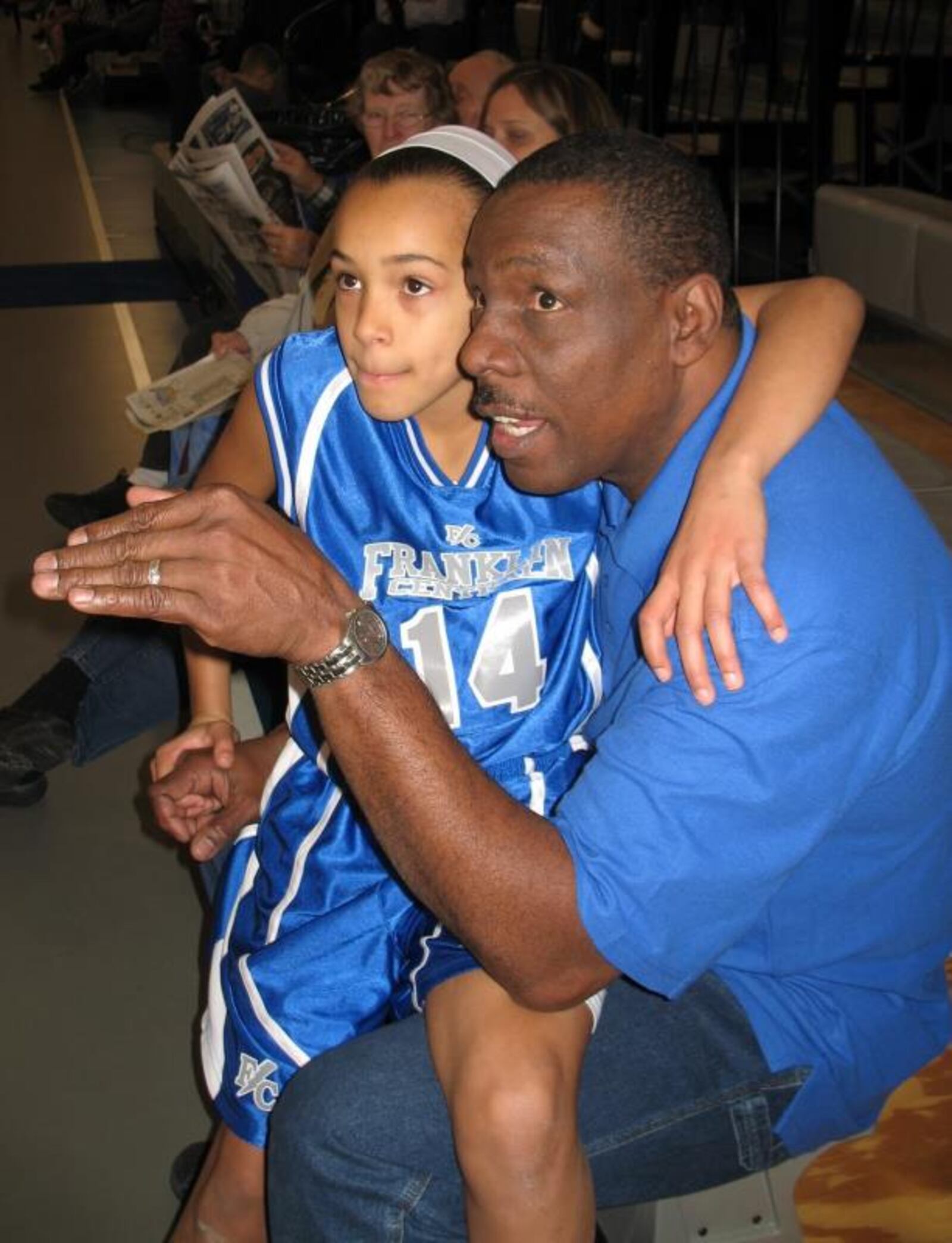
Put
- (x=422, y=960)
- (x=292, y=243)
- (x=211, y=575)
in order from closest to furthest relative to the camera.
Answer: (x=211, y=575), (x=422, y=960), (x=292, y=243)

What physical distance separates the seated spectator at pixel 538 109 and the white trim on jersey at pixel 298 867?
159 centimetres

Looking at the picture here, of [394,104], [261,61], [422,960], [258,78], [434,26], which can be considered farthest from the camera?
[434,26]

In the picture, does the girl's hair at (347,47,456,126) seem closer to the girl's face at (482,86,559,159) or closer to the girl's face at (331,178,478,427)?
the girl's face at (482,86,559,159)

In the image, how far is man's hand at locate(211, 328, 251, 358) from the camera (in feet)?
11.3

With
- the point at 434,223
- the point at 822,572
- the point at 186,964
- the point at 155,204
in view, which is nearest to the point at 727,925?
the point at 822,572

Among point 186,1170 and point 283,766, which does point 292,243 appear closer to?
point 283,766

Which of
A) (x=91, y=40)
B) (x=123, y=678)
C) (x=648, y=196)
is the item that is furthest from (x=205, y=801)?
(x=91, y=40)

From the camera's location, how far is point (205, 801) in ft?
6.37

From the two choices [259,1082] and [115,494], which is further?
[115,494]

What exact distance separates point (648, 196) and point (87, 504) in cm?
315

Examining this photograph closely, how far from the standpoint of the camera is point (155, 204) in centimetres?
984

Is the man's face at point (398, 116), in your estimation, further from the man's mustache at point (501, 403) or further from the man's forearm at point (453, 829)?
the man's forearm at point (453, 829)

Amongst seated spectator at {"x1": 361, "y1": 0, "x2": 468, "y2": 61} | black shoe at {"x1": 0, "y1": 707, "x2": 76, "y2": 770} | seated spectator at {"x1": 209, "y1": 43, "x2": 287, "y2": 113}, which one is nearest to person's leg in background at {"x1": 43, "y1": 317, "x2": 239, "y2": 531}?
black shoe at {"x1": 0, "y1": 707, "x2": 76, "y2": 770}

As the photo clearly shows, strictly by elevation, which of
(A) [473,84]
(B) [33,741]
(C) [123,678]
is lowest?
(B) [33,741]
